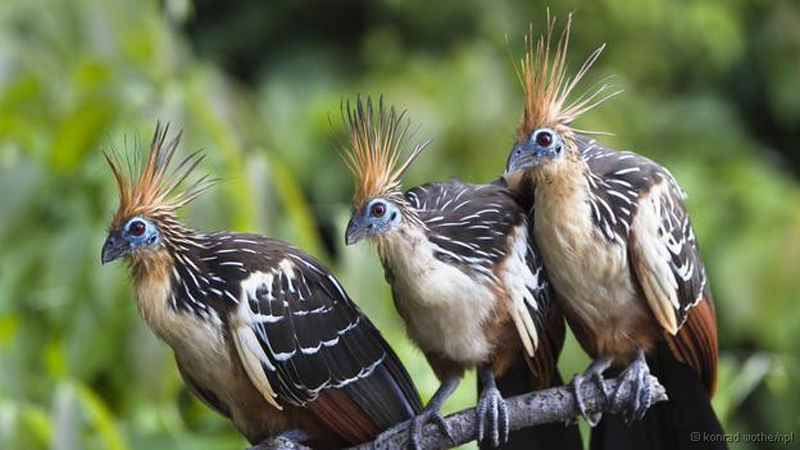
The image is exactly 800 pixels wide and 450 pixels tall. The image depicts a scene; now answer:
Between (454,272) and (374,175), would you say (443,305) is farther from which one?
(374,175)

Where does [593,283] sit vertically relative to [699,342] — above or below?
above

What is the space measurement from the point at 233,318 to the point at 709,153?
450 cm

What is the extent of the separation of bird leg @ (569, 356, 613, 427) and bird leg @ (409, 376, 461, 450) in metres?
0.29

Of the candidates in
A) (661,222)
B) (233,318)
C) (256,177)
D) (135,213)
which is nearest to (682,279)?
(661,222)

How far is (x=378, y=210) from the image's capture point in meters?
2.88

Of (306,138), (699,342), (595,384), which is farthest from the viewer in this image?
(306,138)

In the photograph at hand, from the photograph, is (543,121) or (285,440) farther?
(285,440)

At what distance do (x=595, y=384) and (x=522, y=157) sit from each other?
1.81 feet

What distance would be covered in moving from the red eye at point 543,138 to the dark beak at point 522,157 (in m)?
0.02

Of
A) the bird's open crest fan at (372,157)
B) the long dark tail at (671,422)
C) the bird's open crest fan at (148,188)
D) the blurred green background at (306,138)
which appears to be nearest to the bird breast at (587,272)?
the long dark tail at (671,422)

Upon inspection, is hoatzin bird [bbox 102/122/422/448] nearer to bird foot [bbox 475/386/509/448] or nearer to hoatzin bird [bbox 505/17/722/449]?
bird foot [bbox 475/386/509/448]

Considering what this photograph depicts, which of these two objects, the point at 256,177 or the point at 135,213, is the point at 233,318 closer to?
the point at 135,213

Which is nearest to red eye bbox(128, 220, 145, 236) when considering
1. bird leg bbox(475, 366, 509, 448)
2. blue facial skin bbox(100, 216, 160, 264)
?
blue facial skin bbox(100, 216, 160, 264)

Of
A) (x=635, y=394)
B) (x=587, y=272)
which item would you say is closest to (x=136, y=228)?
(x=587, y=272)
